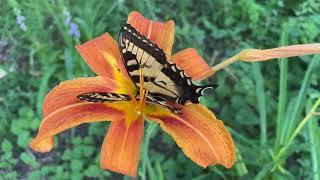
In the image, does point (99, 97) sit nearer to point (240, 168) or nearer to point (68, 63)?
point (240, 168)

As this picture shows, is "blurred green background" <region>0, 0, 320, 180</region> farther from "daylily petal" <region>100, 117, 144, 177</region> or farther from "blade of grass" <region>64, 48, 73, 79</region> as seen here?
"daylily petal" <region>100, 117, 144, 177</region>

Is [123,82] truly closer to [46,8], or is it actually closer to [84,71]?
[84,71]

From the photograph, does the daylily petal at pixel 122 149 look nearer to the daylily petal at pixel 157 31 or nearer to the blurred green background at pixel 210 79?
the daylily petal at pixel 157 31

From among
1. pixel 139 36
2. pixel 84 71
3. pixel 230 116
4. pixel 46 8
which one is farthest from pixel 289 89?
pixel 139 36

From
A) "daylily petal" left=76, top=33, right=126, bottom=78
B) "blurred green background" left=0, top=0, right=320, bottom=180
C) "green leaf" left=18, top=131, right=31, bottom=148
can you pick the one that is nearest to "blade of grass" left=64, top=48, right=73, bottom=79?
"blurred green background" left=0, top=0, right=320, bottom=180

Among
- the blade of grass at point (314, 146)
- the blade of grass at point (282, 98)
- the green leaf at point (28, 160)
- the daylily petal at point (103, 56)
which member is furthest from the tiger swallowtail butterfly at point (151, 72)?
the green leaf at point (28, 160)
